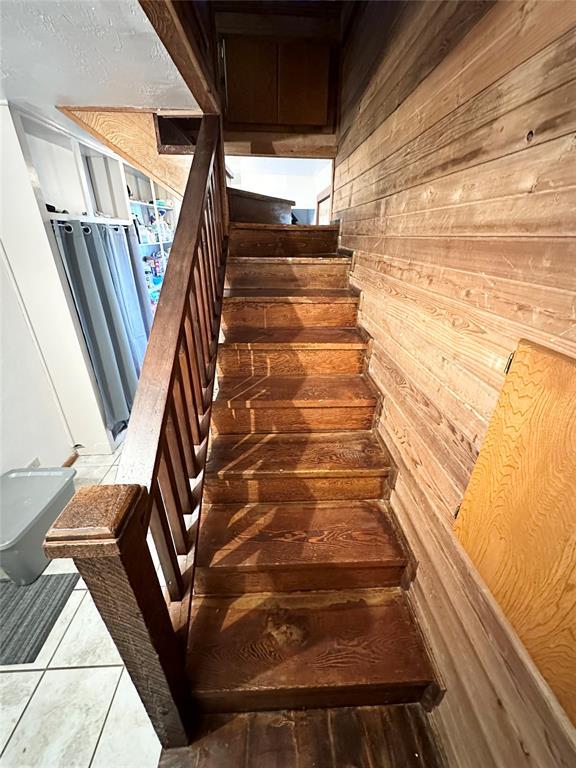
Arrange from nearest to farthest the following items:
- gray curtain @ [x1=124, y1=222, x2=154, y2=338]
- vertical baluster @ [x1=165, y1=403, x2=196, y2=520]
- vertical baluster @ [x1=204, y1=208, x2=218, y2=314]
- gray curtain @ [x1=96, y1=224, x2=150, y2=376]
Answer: vertical baluster @ [x1=165, y1=403, x2=196, y2=520]
vertical baluster @ [x1=204, y1=208, x2=218, y2=314]
gray curtain @ [x1=96, y1=224, x2=150, y2=376]
gray curtain @ [x1=124, y1=222, x2=154, y2=338]

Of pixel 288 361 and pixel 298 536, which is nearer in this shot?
pixel 298 536

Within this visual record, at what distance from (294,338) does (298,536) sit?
1.02m

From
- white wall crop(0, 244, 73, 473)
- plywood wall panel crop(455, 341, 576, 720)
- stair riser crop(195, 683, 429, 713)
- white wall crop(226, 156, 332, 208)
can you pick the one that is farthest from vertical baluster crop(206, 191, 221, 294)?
white wall crop(226, 156, 332, 208)

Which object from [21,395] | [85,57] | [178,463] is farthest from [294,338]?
[21,395]

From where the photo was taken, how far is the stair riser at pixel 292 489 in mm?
1355

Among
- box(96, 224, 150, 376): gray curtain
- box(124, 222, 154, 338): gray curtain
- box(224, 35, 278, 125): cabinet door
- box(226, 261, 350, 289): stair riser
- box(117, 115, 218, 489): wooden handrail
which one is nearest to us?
box(117, 115, 218, 489): wooden handrail

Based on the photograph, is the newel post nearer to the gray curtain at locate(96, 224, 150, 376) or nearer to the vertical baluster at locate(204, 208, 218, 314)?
the vertical baluster at locate(204, 208, 218, 314)

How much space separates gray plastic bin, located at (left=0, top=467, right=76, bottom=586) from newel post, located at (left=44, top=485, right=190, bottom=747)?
1.25 metres

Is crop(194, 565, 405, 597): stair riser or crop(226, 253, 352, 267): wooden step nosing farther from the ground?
crop(226, 253, 352, 267): wooden step nosing

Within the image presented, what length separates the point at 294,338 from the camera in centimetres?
174

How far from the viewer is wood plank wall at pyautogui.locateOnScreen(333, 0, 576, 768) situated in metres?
0.58

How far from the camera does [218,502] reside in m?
1.39

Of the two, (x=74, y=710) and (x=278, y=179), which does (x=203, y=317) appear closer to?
(x=74, y=710)

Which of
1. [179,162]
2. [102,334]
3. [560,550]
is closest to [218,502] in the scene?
[560,550]
